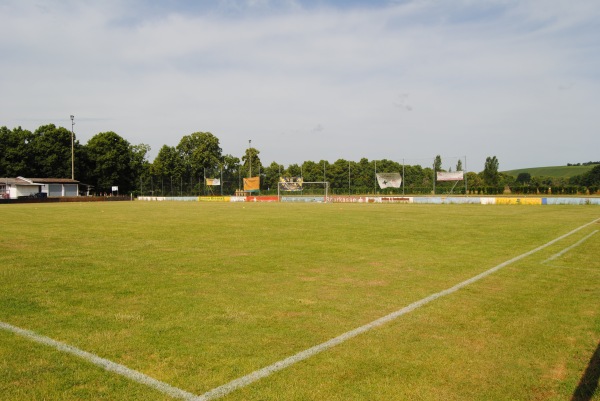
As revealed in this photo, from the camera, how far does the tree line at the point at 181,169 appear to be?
64.2 metres

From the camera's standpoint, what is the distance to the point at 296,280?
8.16 metres

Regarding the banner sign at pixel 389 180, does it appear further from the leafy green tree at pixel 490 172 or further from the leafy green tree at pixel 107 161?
the leafy green tree at pixel 107 161

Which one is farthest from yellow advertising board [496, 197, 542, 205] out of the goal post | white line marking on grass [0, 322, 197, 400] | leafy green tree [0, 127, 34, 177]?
leafy green tree [0, 127, 34, 177]

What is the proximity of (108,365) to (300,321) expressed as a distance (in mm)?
2363

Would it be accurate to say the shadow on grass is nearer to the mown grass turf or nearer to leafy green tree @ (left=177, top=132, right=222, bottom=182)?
the mown grass turf

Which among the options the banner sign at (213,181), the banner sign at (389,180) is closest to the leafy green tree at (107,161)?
the banner sign at (213,181)

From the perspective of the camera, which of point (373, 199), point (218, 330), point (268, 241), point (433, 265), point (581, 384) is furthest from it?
point (373, 199)

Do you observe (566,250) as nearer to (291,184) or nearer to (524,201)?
(524,201)

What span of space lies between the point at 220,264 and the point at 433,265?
4.92 metres

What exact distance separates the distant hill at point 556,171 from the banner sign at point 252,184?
129263 mm

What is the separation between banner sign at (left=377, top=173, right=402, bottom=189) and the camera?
63.5 metres

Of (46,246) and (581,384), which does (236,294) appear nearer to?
(581,384)

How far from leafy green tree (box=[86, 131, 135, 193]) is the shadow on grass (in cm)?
8692

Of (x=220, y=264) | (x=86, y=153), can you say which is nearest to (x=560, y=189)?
(x=220, y=264)
